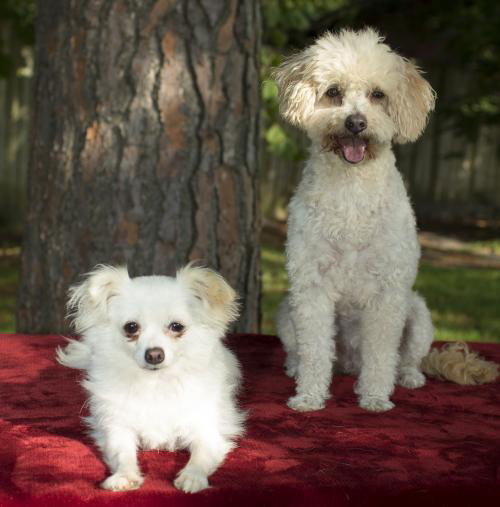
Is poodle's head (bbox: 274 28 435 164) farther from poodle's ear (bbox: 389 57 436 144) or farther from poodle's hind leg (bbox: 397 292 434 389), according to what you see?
poodle's hind leg (bbox: 397 292 434 389)

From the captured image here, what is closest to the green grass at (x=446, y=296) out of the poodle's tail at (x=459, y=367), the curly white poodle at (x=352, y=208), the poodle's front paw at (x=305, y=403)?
the poodle's tail at (x=459, y=367)

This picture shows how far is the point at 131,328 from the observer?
2959 millimetres

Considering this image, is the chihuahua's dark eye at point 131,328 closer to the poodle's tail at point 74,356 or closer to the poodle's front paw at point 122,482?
the poodle's front paw at point 122,482

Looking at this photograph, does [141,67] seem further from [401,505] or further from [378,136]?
[401,505]

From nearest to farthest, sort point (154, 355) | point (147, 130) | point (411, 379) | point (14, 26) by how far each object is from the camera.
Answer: point (154, 355) < point (411, 379) < point (147, 130) < point (14, 26)

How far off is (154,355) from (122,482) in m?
0.44

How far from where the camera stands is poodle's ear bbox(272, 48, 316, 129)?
137 inches

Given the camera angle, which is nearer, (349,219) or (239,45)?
(349,219)

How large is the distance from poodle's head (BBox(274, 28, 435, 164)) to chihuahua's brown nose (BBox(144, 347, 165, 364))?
1.11 m

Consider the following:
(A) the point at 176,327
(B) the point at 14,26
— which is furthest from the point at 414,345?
(B) the point at 14,26

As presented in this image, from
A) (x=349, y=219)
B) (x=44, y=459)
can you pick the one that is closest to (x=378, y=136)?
(x=349, y=219)

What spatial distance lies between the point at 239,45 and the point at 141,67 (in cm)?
55

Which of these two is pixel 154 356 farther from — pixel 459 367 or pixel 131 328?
pixel 459 367

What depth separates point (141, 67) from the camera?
15.3 feet
